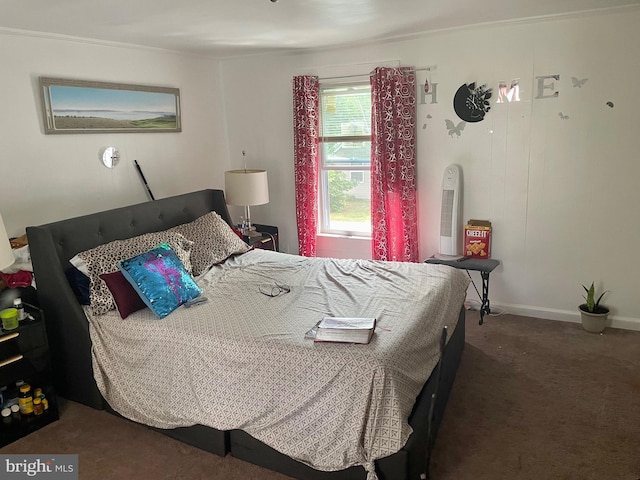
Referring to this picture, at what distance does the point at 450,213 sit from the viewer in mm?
4090

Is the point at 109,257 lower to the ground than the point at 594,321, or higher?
higher

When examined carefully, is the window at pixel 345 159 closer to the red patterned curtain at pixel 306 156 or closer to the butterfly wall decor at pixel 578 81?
the red patterned curtain at pixel 306 156

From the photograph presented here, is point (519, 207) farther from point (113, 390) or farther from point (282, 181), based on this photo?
point (113, 390)

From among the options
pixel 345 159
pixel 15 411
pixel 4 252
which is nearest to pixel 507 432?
pixel 4 252

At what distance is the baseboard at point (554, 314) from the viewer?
12.3ft

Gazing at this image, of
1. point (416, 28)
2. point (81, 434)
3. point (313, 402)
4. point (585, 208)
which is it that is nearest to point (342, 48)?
point (416, 28)

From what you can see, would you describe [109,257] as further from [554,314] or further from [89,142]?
[554,314]

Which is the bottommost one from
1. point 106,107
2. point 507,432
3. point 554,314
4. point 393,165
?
point 507,432

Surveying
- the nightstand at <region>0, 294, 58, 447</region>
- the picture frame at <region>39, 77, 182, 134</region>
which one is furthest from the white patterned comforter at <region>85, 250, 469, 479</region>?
the picture frame at <region>39, 77, 182, 134</region>

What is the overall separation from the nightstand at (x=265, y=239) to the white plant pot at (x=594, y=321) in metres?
2.74

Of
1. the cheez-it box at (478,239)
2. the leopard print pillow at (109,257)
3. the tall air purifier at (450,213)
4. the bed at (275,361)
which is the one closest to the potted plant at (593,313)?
the cheez-it box at (478,239)

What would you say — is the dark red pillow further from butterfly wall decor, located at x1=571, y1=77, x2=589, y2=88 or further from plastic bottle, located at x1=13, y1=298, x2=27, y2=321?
butterfly wall decor, located at x1=571, y1=77, x2=589, y2=88

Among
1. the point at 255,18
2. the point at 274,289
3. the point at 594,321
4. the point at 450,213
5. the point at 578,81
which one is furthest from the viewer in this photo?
the point at 450,213

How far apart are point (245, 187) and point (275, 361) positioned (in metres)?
2.36
